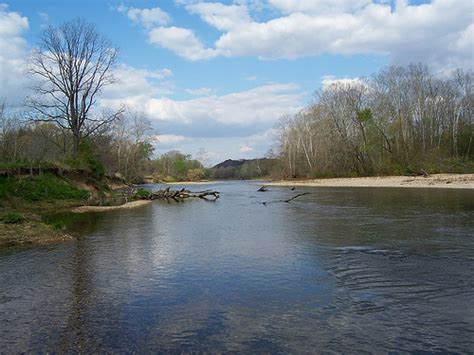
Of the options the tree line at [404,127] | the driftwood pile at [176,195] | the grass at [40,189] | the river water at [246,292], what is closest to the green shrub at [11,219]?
the river water at [246,292]

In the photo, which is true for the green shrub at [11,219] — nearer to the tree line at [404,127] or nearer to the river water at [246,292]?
the river water at [246,292]

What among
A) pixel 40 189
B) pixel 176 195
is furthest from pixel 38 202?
pixel 176 195

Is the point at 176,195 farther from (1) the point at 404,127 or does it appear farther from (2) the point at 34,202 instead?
(1) the point at 404,127

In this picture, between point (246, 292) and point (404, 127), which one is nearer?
point (246, 292)

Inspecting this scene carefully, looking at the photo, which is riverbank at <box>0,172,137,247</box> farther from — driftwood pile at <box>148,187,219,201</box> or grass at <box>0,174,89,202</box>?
driftwood pile at <box>148,187,219,201</box>

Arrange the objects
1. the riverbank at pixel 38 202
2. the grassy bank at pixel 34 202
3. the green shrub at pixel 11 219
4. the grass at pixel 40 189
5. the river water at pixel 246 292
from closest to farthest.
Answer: the river water at pixel 246 292 < the riverbank at pixel 38 202 < the grassy bank at pixel 34 202 < the green shrub at pixel 11 219 < the grass at pixel 40 189

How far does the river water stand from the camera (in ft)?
20.4

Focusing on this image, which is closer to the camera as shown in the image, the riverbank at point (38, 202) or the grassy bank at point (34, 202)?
the riverbank at point (38, 202)

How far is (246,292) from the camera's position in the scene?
342 inches

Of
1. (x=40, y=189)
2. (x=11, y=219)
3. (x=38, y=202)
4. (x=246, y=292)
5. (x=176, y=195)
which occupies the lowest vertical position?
(x=246, y=292)

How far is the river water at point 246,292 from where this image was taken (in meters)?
6.22

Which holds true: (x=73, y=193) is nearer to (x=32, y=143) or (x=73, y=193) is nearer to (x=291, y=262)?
(x=32, y=143)

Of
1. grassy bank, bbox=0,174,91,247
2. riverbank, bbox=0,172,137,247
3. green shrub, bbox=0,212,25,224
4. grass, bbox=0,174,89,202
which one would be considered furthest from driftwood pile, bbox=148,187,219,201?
green shrub, bbox=0,212,25,224

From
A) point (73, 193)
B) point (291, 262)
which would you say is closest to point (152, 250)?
point (291, 262)
